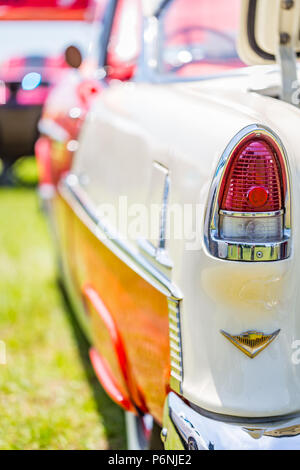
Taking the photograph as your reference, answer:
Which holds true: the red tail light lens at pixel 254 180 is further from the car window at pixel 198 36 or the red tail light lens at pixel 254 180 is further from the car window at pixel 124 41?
the car window at pixel 124 41

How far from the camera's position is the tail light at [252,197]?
4.49ft

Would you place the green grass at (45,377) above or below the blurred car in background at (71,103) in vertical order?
below

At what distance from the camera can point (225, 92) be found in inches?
70.6

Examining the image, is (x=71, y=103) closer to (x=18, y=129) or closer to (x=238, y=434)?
(x=238, y=434)

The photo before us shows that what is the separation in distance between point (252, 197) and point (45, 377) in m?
2.01

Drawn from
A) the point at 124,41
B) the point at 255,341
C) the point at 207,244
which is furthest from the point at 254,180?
the point at 124,41

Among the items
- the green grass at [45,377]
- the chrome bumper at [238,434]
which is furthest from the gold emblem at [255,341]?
the green grass at [45,377]

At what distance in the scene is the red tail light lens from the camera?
137cm

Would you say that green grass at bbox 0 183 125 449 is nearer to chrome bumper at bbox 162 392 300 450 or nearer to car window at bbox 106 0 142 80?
chrome bumper at bbox 162 392 300 450

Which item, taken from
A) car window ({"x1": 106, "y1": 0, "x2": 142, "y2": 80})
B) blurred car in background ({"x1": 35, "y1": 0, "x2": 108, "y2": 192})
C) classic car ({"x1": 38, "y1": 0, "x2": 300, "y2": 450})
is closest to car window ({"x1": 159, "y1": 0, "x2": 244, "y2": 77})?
classic car ({"x1": 38, "y1": 0, "x2": 300, "y2": 450})

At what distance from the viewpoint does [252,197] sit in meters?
1.37

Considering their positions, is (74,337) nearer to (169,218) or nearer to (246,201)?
(169,218)

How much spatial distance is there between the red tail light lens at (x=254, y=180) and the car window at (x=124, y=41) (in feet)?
4.57
